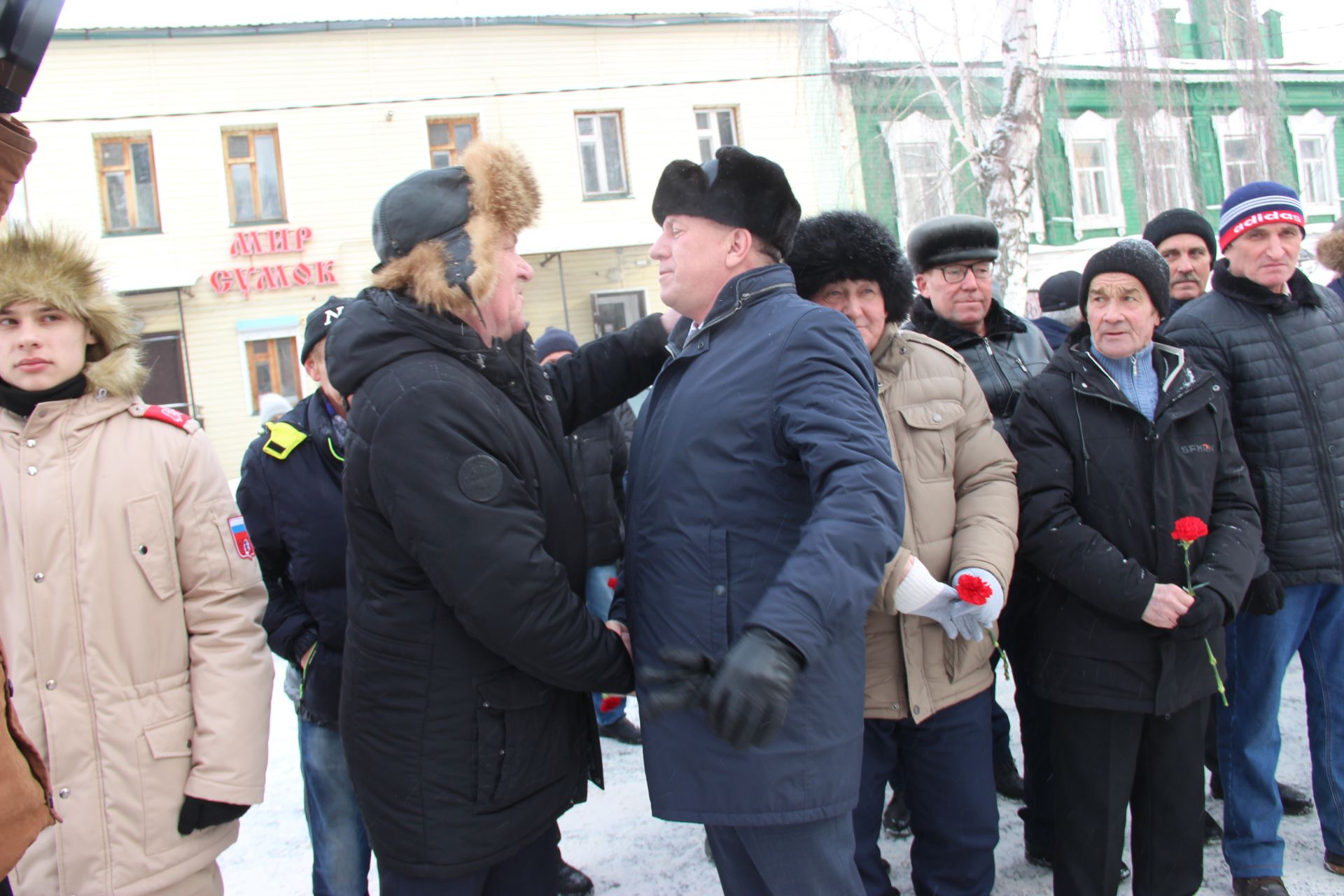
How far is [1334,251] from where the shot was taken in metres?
3.91

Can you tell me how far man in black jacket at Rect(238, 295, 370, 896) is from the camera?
2.46 m

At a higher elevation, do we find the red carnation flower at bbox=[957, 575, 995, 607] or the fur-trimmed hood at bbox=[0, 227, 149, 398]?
the fur-trimmed hood at bbox=[0, 227, 149, 398]

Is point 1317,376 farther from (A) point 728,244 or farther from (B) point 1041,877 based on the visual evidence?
(A) point 728,244

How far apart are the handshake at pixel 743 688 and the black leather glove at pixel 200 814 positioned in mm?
1214

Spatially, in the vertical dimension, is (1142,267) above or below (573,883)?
above

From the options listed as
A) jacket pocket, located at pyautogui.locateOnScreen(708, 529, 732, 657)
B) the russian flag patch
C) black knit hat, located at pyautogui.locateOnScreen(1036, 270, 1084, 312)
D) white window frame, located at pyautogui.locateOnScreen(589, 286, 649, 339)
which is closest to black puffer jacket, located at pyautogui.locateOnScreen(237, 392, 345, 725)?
the russian flag patch

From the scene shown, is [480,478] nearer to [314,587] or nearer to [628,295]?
[314,587]

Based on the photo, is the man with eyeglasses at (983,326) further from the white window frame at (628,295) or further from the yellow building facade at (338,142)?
the white window frame at (628,295)

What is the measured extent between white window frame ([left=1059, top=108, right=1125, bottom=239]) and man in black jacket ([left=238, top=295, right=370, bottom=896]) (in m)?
18.7

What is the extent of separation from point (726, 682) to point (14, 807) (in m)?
1.13

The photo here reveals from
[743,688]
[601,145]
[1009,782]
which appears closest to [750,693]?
[743,688]

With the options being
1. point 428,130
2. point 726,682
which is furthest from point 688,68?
point 726,682

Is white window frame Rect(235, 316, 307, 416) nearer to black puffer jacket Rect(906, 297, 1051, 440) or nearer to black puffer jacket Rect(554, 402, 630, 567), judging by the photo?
black puffer jacket Rect(554, 402, 630, 567)

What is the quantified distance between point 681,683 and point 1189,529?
62.6 inches
